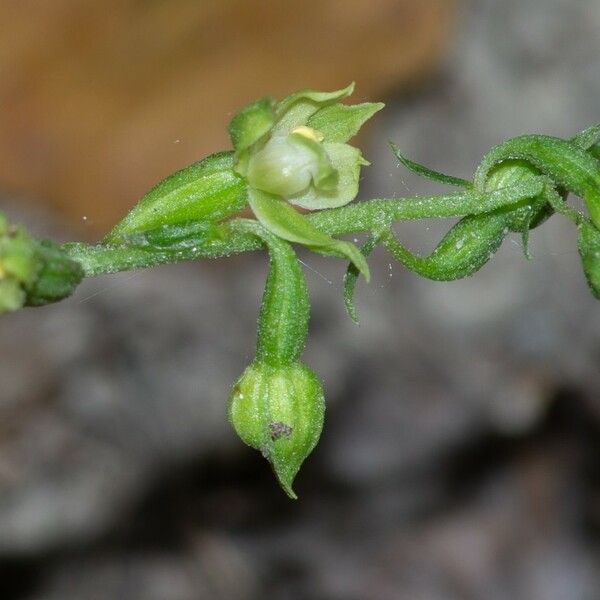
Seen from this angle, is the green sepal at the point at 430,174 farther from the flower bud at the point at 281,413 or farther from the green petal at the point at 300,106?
the flower bud at the point at 281,413

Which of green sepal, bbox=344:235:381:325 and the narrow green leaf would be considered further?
the narrow green leaf

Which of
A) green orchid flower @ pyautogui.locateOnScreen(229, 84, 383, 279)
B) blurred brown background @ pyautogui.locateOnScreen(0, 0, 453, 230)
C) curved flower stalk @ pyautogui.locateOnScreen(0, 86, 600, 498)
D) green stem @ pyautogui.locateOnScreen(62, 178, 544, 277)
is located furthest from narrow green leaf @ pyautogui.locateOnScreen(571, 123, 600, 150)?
blurred brown background @ pyautogui.locateOnScreen(0, 0, 453, 230)

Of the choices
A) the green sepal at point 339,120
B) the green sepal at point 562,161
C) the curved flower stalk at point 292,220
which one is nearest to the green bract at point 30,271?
the curved flower stalk at point 292,220

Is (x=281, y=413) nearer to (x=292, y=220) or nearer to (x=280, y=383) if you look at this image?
(x=280, y=383)

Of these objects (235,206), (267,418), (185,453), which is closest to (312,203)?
(235,206)

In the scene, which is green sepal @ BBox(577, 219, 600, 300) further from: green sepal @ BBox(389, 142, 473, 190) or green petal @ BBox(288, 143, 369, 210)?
green petal @ BBox(288, 143, 369, 210)

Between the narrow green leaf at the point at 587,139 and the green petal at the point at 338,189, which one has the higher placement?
the narrow green leaf at the point at 587,139

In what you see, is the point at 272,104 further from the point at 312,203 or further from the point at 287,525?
the point at 287,525

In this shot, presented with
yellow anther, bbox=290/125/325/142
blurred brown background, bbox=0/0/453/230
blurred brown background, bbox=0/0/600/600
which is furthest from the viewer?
blurred brown background, bbox=0/0/453/230
